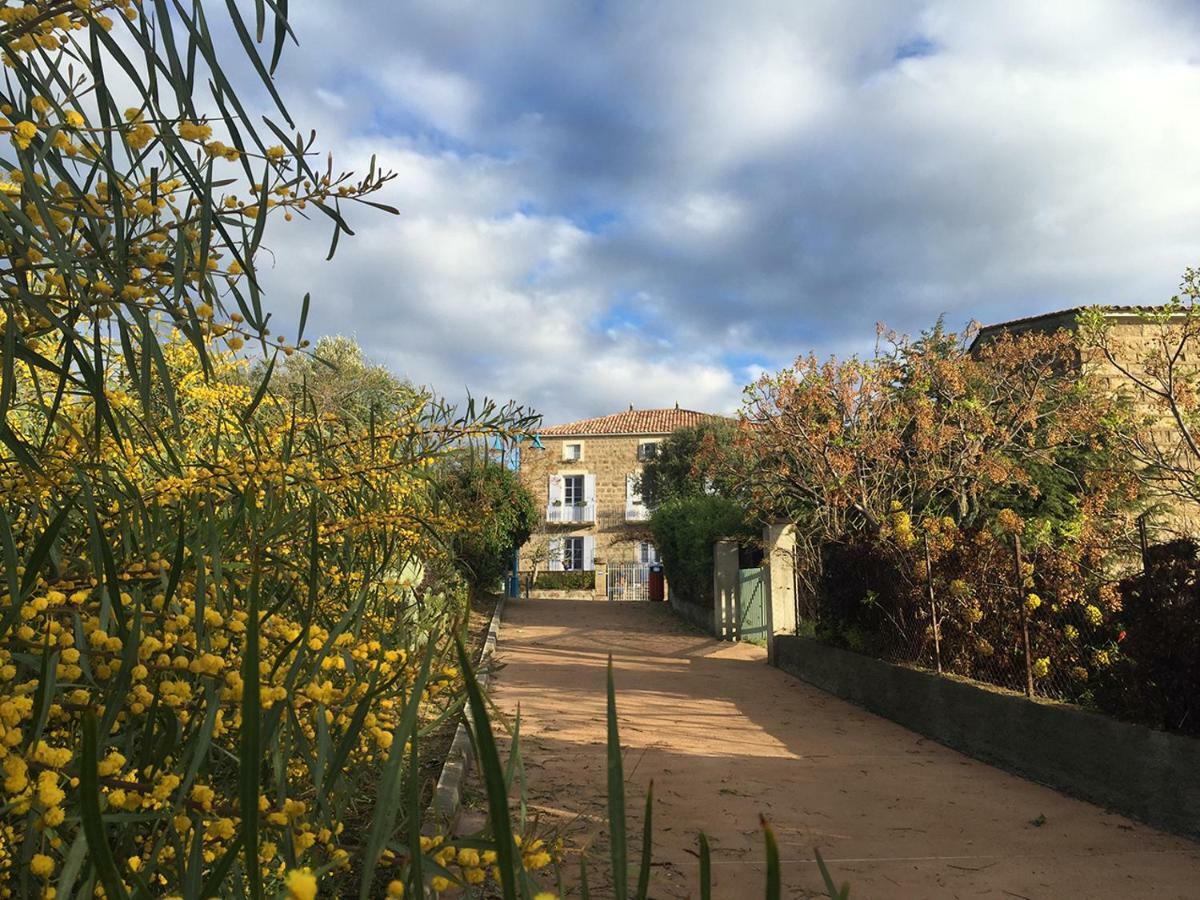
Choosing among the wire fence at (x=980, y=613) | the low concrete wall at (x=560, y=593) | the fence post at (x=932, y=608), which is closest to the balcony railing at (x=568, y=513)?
the low concrete wall at (x=560, y=593)

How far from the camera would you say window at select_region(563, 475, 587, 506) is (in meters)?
43.4

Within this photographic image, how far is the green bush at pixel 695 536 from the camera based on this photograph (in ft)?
53.9

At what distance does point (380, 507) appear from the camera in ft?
9.92

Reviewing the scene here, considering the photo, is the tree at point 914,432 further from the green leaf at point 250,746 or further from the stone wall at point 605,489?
the stone wall at point 605,489

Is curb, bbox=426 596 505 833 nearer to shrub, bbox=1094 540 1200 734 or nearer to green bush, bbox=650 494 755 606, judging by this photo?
shrub, bbox=1094 540 1200 734

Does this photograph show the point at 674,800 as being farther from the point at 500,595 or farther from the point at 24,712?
the point at 500,595

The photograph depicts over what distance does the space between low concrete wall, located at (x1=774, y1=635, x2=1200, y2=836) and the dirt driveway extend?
0.44ft

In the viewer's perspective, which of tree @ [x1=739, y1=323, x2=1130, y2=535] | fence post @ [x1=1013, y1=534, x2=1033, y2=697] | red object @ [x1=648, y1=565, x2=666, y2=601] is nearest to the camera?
fence post @ [x1=1013, y1=534, x2=1033, y2=697]

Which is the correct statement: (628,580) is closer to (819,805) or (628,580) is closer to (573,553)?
(573,553)

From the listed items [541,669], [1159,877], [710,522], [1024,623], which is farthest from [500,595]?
[1159,877]

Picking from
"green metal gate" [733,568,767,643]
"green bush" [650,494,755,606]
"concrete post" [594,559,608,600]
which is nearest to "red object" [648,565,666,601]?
"green bush" [650,494,755,606]

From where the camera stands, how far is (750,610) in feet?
48.3

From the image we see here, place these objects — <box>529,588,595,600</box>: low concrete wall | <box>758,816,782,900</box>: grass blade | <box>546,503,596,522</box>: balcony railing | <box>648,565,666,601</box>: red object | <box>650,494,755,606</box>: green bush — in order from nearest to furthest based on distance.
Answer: <box>758,816,782,900</box>: grass blade < <box>650,494,755,606</box>: green bush < <box>648,565,666,601</box>: red object < <box>529,588,595,600</box>: low concrete wall < <box>546,503,596,522</box>: balcony railing

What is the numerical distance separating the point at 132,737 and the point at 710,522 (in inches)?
633
